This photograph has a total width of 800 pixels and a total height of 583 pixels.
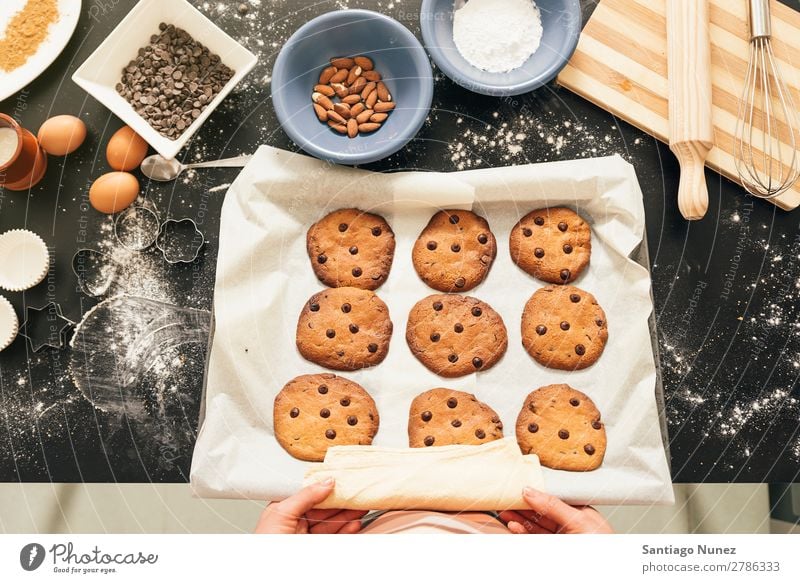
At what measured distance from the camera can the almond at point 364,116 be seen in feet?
3.68

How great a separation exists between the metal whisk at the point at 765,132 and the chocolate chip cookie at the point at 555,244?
29cm

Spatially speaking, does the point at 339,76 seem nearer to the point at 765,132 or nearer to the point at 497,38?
the point at 497,38

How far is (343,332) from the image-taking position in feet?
3.71

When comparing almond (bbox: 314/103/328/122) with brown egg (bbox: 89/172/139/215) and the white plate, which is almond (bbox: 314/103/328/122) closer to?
brown egg (bbox: 89/172/139/215)

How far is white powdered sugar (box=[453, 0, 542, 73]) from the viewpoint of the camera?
3.68 feet

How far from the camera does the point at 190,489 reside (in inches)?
46.3

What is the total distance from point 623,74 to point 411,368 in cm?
62

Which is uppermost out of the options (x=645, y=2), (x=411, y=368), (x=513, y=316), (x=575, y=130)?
(x=645, y=2)

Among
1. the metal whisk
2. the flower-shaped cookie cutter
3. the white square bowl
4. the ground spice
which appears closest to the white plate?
the ground spice

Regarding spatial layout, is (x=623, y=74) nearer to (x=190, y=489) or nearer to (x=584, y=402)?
(x=584, y=402)

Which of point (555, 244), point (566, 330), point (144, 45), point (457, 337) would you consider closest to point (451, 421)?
point (457, 337)

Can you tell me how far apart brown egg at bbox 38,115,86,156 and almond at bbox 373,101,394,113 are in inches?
20.4
